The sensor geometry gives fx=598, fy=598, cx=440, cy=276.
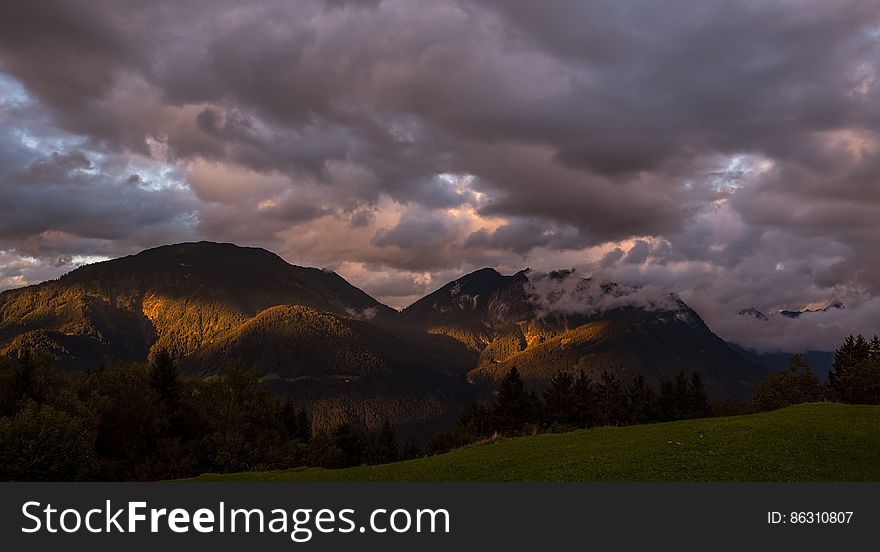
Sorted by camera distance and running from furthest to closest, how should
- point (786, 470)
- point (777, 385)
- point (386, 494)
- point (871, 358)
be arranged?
point (777, 385) < point (871, 358) < point (786, 470) < point (386, 494)

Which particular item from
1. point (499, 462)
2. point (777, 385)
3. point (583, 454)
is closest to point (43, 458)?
point (499, 462)

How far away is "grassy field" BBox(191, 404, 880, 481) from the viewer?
96.8 ft

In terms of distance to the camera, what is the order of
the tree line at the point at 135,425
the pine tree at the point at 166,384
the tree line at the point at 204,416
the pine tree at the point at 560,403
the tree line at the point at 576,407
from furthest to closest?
1. the pine tree at the point at 560,403
2. the tree line at the point at 576,407
3. the pine tree at the point at 166,384
4. the tree line at the point at 204,416
5. the tree line at the point at 135,425

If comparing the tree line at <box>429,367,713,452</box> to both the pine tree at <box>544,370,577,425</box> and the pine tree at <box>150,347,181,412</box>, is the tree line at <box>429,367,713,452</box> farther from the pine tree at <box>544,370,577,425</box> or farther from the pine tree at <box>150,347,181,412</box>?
the pine tree at <box>150,347,181,412</box>

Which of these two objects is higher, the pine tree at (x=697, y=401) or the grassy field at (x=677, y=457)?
the grassy field at (x=677, y=457)

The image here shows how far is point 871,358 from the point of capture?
13762 cm

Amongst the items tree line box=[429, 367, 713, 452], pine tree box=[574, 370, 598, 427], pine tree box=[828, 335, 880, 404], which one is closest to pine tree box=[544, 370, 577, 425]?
tree line box=[429, 367, 713, 452]

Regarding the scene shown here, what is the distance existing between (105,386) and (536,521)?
3146 inches

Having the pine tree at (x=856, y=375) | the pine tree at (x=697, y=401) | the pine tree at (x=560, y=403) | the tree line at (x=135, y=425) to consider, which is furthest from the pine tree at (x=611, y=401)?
the tree line at (x=135, y=425)

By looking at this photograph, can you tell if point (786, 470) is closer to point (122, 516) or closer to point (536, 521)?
point (536, 521)

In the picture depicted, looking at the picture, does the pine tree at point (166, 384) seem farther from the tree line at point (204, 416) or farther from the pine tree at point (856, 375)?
the pine tree at point (856, 375)

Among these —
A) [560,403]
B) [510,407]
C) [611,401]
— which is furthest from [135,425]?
[611,401]

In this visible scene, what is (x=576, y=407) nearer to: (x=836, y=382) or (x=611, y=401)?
(x=611, y=401)

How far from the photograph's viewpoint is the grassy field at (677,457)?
29516mm
